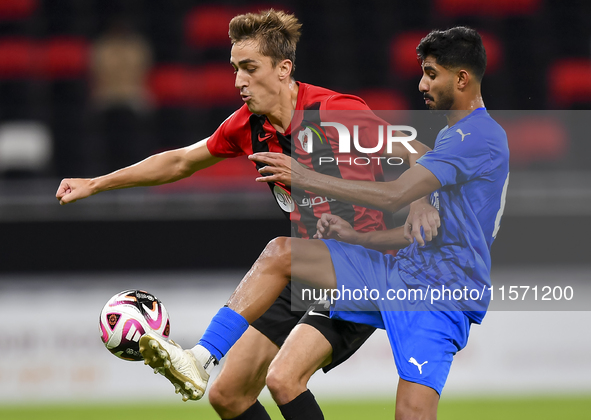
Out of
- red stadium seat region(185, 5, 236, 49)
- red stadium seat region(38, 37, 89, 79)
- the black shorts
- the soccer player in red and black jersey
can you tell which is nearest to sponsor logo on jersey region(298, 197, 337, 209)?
the soccer player in red and black jersey

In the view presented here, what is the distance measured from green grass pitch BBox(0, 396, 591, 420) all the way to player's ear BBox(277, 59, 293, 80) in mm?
3831

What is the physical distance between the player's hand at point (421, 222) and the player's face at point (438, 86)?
0.46 m

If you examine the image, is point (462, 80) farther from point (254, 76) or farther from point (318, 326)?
point (318, 326)

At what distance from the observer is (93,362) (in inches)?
293

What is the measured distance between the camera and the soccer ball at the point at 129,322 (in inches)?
145

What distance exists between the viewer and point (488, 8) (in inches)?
414

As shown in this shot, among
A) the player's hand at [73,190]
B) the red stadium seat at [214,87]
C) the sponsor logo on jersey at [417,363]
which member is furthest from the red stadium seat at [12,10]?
the sponsor logo on jersey at [417,363]

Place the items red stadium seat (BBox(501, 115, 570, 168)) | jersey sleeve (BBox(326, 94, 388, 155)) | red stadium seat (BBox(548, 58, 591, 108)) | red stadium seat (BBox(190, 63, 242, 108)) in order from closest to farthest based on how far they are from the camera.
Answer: jersey sleeve (BBox(326, 94, 388, 155)), red stadium seat (BBox(501, 115, 570, 168)), red stadium seat (BBox(190, 63, 242, 108)), red stadium seat (BBox(548, 58, 591, 108))

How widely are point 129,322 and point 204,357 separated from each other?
54 centimetres

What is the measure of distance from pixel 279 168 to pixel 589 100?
747cm

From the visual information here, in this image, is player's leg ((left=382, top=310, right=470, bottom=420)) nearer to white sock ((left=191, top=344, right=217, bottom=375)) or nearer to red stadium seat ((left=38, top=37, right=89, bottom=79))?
white sock ((left=191, top=344, right=217, bottom=375))

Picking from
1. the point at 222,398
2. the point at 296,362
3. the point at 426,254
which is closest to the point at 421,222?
the point at 426,254

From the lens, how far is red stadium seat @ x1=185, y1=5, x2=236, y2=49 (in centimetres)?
1014

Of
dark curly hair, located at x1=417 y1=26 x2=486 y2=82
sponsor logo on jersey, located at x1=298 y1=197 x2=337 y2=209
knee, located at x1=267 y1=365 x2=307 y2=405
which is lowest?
knee, located at x1=267 y1=365 x2=307 y2=405
